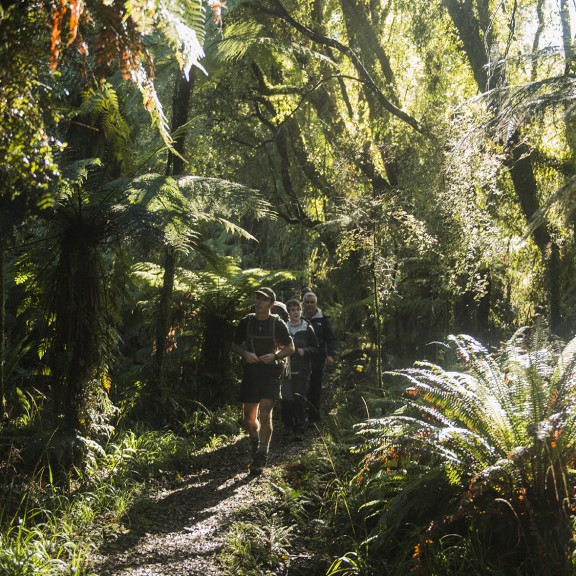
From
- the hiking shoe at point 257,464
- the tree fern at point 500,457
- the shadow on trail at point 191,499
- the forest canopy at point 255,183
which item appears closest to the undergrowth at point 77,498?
the shadow on trail at point 191,499

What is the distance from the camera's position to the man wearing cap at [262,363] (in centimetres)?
848

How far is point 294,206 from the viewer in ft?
58.2

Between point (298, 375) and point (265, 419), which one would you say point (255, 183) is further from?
point (265, 419)

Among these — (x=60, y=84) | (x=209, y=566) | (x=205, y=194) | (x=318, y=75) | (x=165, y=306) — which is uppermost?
(x=318, y=75)

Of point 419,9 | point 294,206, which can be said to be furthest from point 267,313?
point 294,206

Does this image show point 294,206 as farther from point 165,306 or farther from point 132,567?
point 132,567

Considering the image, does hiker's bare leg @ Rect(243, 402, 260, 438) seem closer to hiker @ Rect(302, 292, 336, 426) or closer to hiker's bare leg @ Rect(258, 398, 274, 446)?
hiker's bare leg @ Rect(258, 398, 274, 446)

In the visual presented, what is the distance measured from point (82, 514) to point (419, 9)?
1117 cm

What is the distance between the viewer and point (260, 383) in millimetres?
8562

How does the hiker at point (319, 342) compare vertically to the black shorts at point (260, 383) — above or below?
above

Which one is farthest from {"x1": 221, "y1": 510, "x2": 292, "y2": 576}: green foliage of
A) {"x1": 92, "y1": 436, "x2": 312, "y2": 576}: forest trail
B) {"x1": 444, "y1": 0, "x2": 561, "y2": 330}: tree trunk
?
{"x1": 444, "y1": 0, "x2": 561, "y2": 330}: tree trunk

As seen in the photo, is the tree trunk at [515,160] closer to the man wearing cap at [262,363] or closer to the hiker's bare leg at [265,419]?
the man wearing cap at [262,363]

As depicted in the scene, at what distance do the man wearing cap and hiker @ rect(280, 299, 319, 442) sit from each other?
1.91 metres

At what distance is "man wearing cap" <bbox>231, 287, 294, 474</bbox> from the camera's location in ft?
27.8
